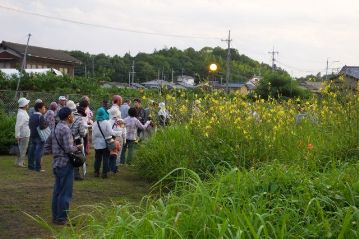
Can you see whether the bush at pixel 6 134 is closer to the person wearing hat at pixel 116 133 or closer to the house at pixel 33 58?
the person wearing hat at pixel 116 133

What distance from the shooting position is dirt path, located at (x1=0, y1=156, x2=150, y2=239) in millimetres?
7090

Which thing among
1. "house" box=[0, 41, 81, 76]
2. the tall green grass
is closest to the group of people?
the tall green grass

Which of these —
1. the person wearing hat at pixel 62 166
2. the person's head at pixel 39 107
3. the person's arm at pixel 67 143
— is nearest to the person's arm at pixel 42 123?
the person's head at pixel 39 107

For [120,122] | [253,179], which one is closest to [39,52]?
[120,122]

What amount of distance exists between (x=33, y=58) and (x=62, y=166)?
154ft

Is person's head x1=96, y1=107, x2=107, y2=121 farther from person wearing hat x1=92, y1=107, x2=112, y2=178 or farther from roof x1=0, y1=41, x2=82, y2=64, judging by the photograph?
roof x1=0, y1=41, x2=82, y2=64

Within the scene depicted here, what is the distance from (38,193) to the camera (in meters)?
9.38

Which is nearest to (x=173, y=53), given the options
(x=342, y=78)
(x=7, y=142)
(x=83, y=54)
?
(x=83, y=54)

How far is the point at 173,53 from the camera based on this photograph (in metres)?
93.2

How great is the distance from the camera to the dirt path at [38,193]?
7090 mm

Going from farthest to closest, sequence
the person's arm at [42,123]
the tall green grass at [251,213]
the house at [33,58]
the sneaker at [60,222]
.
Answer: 1. the house at [33,58]
2. the person's arm at [42,123]
3. the sneaker at [60,222]
4. the tall green grass at [251,213]

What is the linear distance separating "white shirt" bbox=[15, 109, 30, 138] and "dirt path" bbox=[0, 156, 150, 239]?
2.82ft

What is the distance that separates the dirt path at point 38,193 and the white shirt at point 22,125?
2.82 ft

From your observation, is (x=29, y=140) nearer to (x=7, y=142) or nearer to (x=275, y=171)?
(x=7, y=142)
